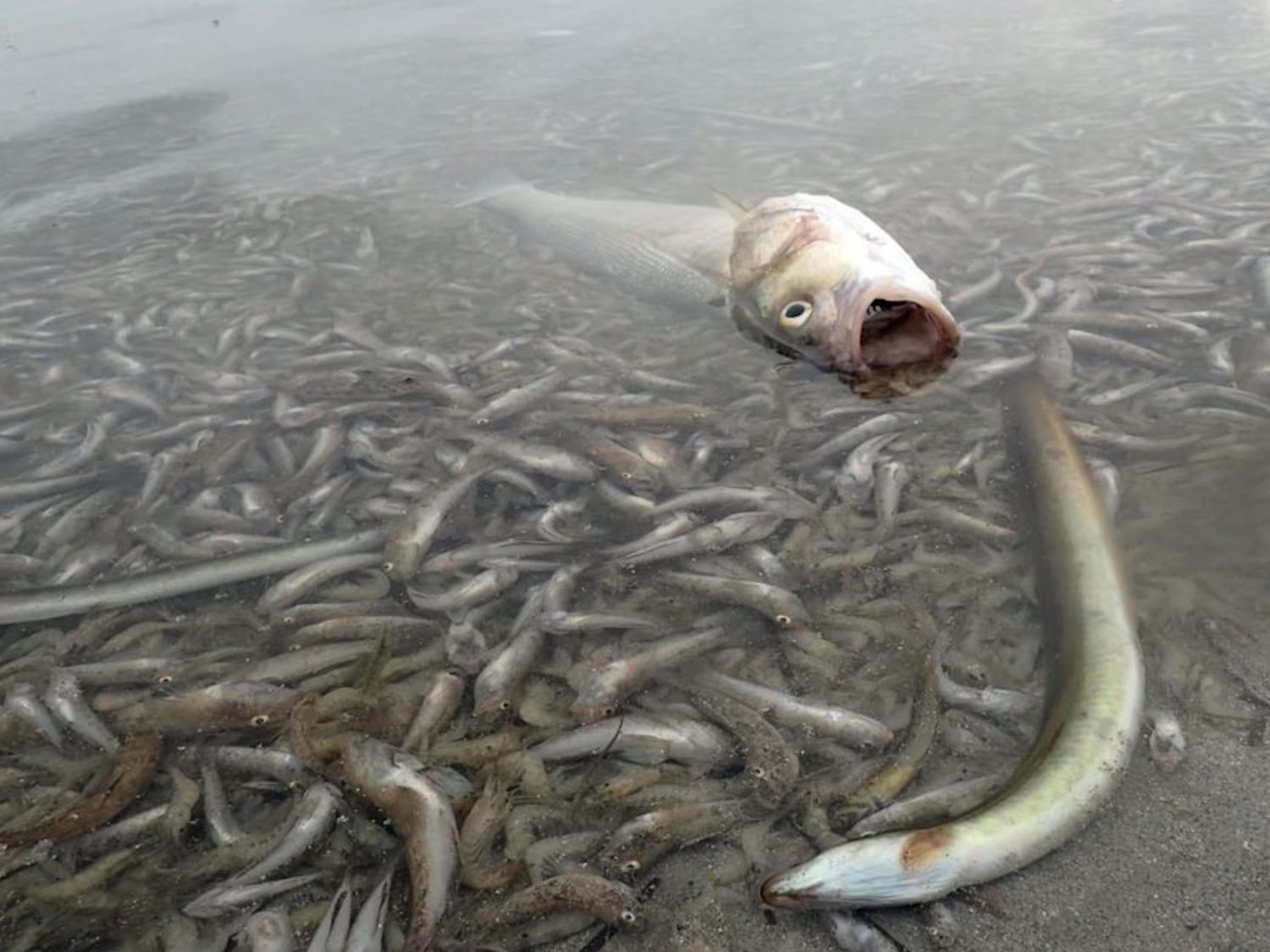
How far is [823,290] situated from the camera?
4867 mm

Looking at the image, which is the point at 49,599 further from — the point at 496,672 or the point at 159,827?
the point at 496,672

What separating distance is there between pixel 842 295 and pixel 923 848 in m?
3.02

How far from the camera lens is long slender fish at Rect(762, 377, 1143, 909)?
2600 millimetres

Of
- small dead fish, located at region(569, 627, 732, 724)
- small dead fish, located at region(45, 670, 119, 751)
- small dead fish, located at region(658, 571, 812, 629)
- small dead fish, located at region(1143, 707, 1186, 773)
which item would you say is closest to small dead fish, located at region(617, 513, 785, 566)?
small dead fish, located at region(658, 571, 812, 629)

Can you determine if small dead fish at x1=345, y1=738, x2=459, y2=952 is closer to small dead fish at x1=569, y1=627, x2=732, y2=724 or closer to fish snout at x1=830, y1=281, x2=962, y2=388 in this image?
small dead fish at x1=569, y1=627, x2=732, y2=724

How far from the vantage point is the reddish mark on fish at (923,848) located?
2586 mm

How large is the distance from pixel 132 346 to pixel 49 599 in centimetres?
369

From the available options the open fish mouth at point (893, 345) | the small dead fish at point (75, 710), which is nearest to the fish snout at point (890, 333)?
the open fish mouth at point (893, 345)

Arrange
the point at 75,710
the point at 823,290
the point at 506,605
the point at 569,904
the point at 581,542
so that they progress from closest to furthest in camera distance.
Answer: the point at 569,904 → the point at 75,710 → the point at 506,605 → the point at 581,542 → the point at 823,290

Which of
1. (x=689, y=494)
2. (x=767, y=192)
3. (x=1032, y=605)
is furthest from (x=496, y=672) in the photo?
(x=767, y=192)

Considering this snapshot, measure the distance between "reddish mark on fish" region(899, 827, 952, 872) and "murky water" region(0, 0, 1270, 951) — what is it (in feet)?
0.81

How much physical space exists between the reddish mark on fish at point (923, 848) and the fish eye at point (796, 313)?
3.10 m

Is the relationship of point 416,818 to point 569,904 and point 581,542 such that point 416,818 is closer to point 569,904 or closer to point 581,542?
point 569,904

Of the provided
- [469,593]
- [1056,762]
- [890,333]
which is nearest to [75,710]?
[469,593]
